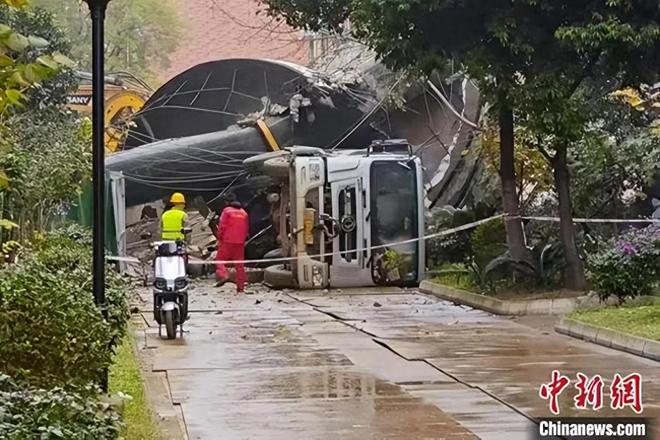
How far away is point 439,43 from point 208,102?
16709mm

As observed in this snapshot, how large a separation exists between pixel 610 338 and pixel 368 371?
294 centimetres

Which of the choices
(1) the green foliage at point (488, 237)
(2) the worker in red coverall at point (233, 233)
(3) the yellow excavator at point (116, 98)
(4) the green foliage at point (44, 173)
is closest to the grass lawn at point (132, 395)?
(4) the green foliage at point (44, 173)

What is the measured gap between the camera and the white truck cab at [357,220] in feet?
72.1

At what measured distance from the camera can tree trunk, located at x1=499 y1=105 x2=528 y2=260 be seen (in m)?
17.5

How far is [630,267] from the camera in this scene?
47.3 ft

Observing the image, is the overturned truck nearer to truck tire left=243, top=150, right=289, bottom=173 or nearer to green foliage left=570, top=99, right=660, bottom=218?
truck tire left=243, top=150, right=289, bottom=173

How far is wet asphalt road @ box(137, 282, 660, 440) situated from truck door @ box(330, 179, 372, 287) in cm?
484

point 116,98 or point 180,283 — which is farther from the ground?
point 116,98

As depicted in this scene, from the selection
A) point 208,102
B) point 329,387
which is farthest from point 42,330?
point 208,102

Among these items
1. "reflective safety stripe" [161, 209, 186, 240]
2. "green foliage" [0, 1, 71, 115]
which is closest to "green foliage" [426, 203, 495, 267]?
"reflective safety stripe" [161, 209, 186, 240]

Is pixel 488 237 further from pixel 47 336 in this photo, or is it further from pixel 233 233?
pixel 47 336

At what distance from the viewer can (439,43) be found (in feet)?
52.9

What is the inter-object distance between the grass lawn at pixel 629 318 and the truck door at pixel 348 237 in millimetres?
7781

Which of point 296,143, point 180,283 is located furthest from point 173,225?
point 296,143
